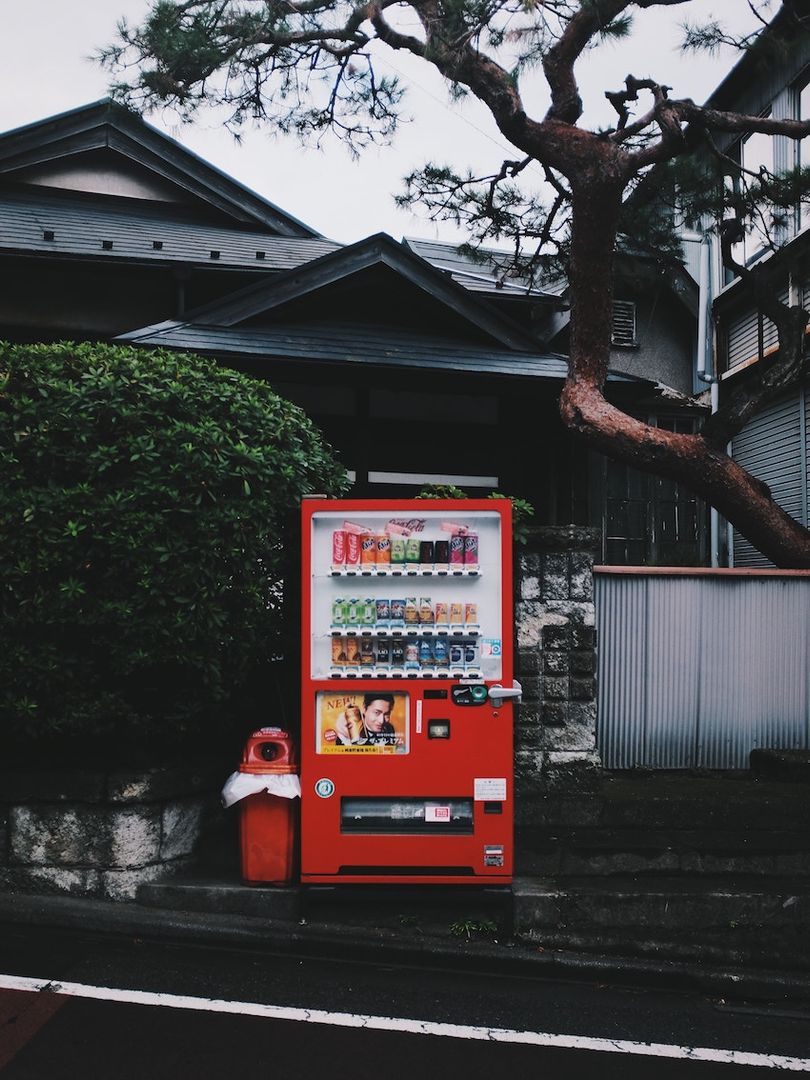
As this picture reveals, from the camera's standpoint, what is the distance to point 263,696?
5738 millimetres

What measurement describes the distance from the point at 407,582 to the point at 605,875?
2113mm

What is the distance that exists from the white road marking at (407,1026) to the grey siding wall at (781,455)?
918cm

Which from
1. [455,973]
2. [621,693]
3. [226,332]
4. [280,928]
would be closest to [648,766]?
[621,693]

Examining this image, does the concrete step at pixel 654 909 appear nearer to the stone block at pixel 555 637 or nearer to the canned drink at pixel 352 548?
the stone block at pixel 555 637

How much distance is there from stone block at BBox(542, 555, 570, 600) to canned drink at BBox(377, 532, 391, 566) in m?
1.40

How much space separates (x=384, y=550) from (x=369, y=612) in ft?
1.15

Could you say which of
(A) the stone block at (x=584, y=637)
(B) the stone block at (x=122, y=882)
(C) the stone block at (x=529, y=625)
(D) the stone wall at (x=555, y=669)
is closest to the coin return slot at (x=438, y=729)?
(D) the stone wall at (x=555, y=669)

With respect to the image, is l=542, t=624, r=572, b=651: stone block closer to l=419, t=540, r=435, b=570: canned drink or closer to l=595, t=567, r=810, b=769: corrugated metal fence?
l=595, t=567, r=810, b=769: corrugated metal fence

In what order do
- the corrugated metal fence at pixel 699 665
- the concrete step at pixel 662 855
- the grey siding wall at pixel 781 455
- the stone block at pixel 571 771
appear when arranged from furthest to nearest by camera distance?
the grey siding wall at pixel 781 455 < the corrugated metal fence at pixel 699 665 < the stone block at pixel 571 771 < the concrete step at pixel 662 855

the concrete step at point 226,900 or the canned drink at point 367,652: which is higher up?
the canned drink at point 367,652

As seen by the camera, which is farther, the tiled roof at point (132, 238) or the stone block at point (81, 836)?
the tiled roof at point (132, 238)

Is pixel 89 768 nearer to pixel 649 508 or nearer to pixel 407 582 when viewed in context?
pixel 407 582

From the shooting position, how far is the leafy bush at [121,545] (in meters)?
4.70

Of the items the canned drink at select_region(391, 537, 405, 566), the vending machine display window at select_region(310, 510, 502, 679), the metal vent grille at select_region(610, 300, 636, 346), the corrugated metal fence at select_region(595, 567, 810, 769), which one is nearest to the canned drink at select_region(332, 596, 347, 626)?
the vending machine display window at select_region(310, 510, 502, 679)
